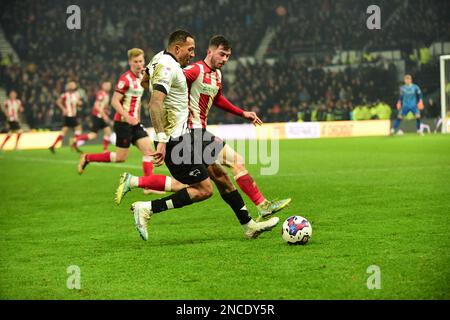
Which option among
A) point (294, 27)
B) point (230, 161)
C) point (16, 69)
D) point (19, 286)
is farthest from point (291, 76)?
point (19, 286)

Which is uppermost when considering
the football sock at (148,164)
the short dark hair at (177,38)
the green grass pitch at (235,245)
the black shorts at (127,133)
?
the short dark hair at (177,38)

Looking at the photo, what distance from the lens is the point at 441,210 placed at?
9359 mm

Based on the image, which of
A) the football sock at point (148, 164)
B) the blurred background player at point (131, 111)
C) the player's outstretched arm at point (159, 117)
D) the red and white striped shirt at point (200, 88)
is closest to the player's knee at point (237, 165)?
the red and white striped shirt at point (200, 88)

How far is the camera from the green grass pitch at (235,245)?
555 cm

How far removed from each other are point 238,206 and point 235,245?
2.09ft

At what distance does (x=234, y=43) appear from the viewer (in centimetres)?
3872

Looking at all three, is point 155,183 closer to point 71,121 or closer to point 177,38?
point 177,38

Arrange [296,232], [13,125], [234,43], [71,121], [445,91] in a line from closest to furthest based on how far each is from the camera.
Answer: [296,232]
[71,121]
[13,125]
[445,91]
[234,43]

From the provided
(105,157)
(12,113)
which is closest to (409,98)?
(12,113)

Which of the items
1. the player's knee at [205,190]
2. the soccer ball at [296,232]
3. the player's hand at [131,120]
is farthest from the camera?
the player's hand at [131,120]

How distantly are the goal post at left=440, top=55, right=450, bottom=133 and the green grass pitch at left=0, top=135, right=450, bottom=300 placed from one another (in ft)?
54.5

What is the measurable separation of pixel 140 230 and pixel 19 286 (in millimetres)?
1856

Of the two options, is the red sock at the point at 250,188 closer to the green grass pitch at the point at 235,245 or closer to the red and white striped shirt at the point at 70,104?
the green grass pitch at the point at 235,245

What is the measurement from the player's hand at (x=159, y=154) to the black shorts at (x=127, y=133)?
5812 mm
